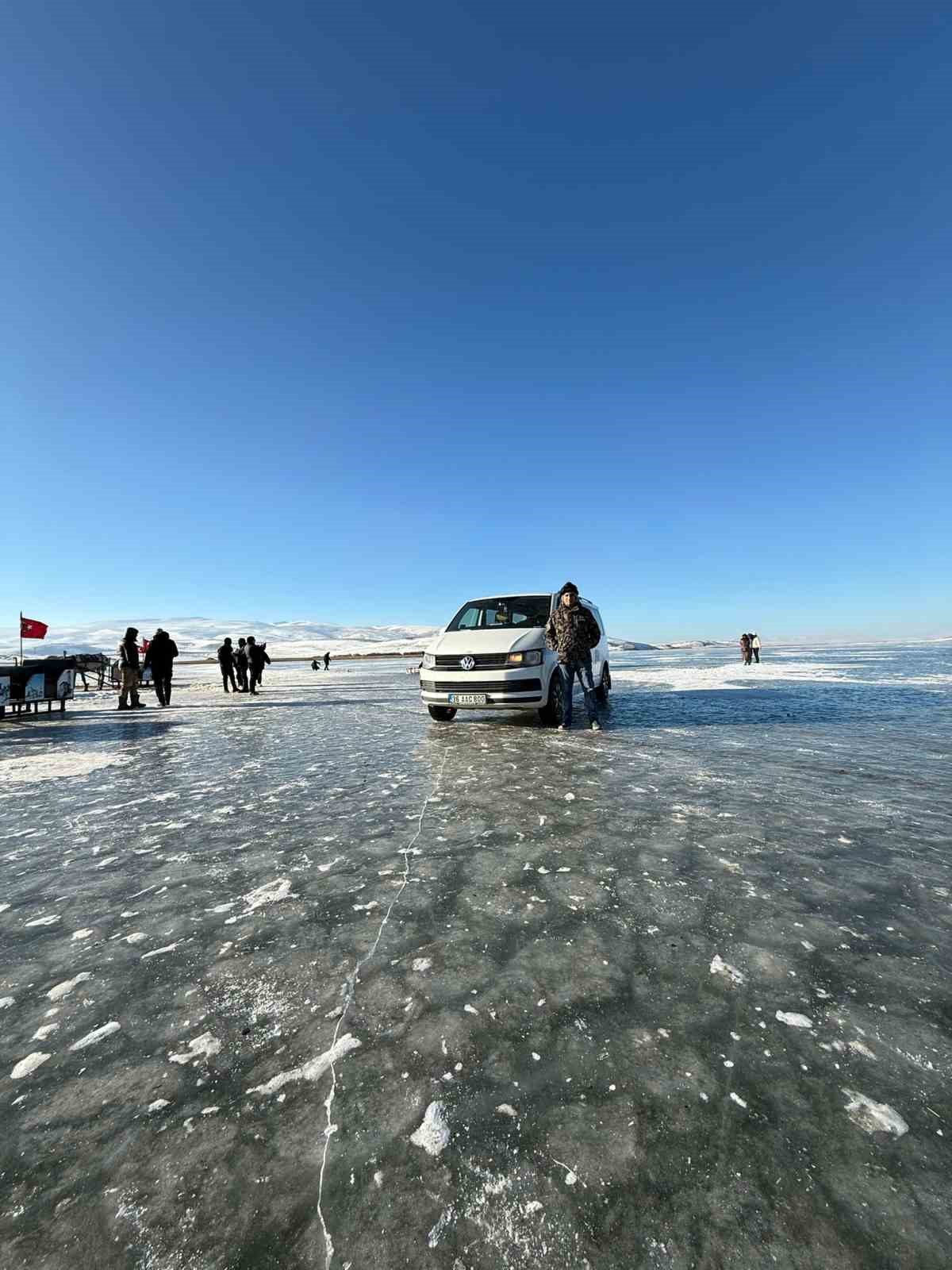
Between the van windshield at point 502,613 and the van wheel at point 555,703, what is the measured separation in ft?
3.20

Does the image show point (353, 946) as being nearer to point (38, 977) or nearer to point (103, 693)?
point (38, 977)

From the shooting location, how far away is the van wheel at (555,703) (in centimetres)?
837

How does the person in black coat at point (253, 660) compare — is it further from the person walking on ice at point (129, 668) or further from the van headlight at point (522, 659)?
the van headlight at point (522, 659)

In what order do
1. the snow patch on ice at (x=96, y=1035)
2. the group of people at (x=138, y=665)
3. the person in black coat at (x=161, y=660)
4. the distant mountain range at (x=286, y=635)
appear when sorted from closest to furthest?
the snow patch on ice at (x=96, y=1035) < the group of people at (x=138, y=665) < the person in black coat at (x=161, y=660) < the distant mountain range at (x=286, y=635)

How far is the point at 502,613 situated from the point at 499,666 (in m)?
1.70

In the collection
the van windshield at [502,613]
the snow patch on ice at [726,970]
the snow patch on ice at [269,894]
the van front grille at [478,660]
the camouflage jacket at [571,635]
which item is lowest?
the snow patch on ice at [726,970]

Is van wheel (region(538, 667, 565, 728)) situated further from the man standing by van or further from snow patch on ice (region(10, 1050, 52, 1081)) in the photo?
snow patch on ice (region(10, 1050, 52, 1081))

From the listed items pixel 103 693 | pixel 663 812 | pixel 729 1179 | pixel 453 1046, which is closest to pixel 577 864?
pixel 663 812

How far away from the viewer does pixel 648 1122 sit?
1.52 metres

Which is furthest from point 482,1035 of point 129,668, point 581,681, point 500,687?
point 129,668

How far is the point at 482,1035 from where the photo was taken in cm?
189

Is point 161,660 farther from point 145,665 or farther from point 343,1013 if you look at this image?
point 343,1013

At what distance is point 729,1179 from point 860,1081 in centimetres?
62

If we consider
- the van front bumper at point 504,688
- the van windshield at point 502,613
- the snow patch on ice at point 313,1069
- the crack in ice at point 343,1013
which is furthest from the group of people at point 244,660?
the snow patch on ice at point 313,1069
